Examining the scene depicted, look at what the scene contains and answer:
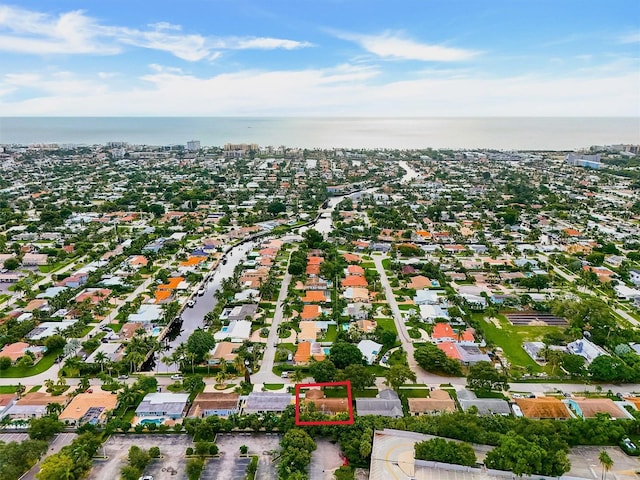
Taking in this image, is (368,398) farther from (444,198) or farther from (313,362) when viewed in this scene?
(444,198)

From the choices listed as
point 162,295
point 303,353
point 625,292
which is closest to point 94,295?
point 162,295

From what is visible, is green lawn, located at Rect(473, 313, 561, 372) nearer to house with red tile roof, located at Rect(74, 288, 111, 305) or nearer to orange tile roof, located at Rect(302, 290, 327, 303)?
orange tile roof, located at Rect(302, 290, 327, 303)

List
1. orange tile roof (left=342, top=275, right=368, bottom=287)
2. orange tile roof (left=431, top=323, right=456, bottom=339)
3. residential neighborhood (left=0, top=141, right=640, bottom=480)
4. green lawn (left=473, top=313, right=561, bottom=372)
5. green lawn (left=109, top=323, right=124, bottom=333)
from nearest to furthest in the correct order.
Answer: residential neighborhood (left=0, top=141, right=640, bottom=480) < green lawn (left=473, top=313, right=561, bottom=372) < orange tile roof (left=431, top=323, right=456, bottom=339) < green lawn (left=109, top=323, right=124, bottom=333) < orange tile roof (left=342, top=275, right=368, bottom=287)

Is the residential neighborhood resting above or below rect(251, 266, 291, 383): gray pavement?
above

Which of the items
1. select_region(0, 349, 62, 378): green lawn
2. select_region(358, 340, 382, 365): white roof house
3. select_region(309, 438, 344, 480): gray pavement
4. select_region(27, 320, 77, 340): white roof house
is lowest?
select_region(0, 349, 62, 378): green lawn

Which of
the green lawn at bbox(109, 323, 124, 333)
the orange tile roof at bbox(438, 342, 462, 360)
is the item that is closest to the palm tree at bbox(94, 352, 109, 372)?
the green lawn at bbox(109, 323, 124, 333)

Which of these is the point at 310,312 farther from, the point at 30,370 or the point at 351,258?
the point at 30,370

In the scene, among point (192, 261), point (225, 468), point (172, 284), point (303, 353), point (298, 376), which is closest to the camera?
point (225, 468)
